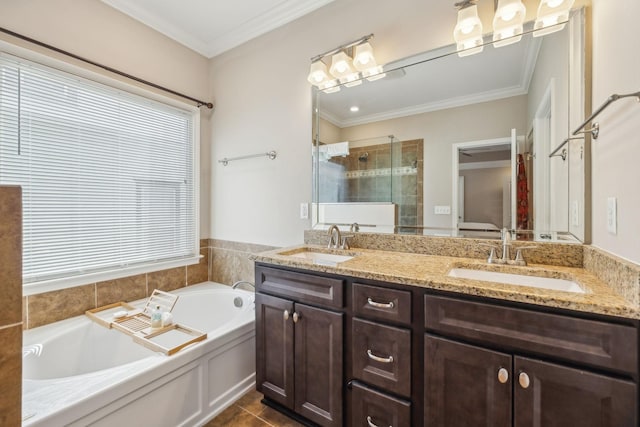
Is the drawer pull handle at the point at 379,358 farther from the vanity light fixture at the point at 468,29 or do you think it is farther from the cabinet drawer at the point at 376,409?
the vanity light fixture at the point at 468,29

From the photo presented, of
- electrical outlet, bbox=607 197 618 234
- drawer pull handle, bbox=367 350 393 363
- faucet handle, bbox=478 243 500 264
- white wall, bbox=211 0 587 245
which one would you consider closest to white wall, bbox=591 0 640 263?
electrical outlet, bbox=607 197 618 234

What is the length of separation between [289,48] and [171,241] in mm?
1941

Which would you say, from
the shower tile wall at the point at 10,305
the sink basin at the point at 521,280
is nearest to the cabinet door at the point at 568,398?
the sink basin at the point at 521,280

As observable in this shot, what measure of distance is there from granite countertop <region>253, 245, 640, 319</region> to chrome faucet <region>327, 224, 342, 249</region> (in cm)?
7

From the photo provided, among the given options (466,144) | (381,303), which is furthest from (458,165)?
(381,303)

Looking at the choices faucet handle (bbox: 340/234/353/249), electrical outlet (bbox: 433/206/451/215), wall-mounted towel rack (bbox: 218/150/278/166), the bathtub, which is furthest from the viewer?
wall-mounted towel rack (bbox: 218/150/278/166)

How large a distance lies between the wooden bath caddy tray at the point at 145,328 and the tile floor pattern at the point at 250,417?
1.64 ft

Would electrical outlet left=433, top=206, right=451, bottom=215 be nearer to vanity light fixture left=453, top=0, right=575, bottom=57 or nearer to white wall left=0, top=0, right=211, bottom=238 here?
vanity light fixture left=453, top=0, right=575, bottom=57

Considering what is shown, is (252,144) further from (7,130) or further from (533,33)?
(533,33)

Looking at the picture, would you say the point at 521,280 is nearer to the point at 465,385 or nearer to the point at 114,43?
the point at 465,385

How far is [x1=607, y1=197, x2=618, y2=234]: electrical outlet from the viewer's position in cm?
101

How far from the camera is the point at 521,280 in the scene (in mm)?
1290

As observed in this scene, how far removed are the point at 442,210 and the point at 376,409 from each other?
1.12 meters

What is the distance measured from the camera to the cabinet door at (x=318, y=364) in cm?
137
